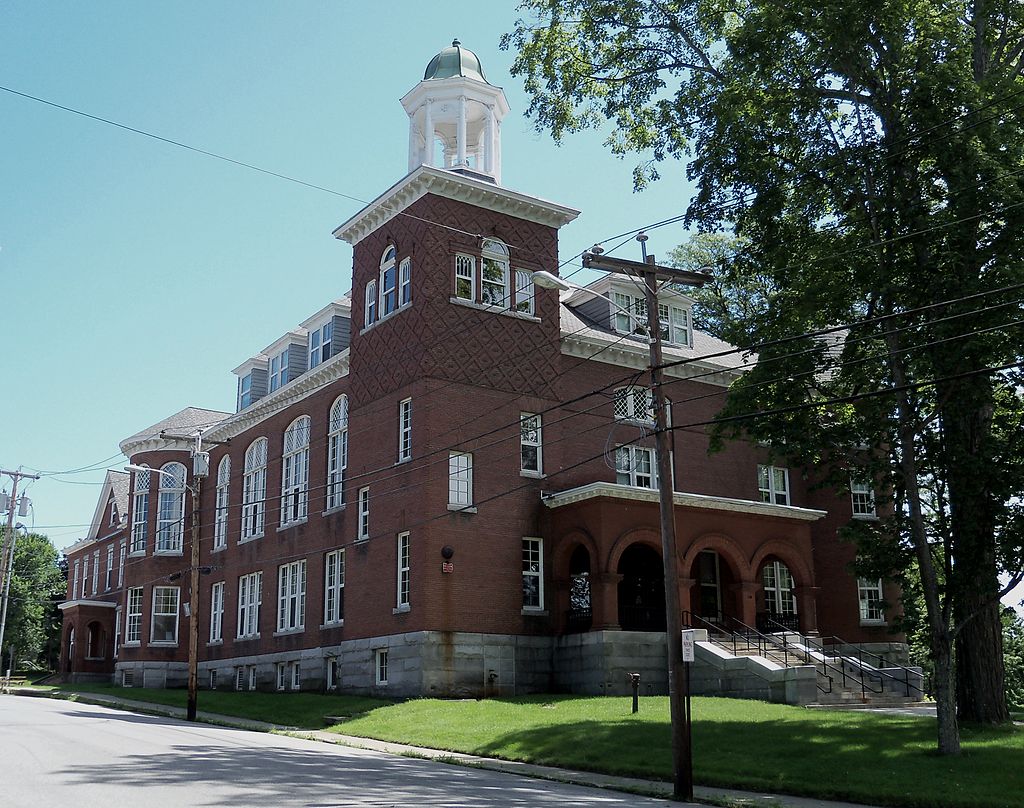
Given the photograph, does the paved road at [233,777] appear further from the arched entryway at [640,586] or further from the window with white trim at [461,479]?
the arched entryway at [640,586]

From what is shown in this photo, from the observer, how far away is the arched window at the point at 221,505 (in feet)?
160

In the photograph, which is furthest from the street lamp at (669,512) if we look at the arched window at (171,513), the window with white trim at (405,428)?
the arched window at (171,513)

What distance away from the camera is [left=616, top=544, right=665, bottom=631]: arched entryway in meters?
35.1

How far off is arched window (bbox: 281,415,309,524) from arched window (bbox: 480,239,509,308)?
1107 cm

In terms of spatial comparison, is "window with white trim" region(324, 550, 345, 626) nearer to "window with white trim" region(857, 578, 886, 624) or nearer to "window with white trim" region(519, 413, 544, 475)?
"window with white trim" region(519, 413, 544, 475)

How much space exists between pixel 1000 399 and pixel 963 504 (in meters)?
4.14

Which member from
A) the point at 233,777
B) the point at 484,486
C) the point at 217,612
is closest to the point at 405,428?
the point at 484,486

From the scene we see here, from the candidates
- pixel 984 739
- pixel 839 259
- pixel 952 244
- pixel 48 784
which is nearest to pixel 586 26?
pixel 839 259

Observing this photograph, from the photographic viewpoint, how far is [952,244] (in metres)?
21.7

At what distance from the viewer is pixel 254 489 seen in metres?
46.6

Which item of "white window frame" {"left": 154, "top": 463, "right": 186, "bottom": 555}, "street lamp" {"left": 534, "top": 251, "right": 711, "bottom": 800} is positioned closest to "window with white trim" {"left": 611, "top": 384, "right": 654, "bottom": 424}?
"street lamp" {"left": 534, "top": 251, "right": 711, "bottom": 800}

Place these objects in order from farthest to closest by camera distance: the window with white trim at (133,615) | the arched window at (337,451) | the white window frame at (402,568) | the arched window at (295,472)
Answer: the window with white trim at (133,615) → the arched window at (295,472) → the arched window at (337,451) → the white window frame at (402,568)

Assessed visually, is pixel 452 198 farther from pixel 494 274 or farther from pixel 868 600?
pixel 868 600

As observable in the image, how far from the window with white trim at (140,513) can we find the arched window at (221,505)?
6.18 metres
